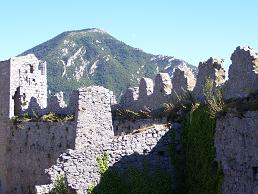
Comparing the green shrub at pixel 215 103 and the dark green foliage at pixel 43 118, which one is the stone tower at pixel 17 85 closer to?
the dark green foliage at pixel 43 118

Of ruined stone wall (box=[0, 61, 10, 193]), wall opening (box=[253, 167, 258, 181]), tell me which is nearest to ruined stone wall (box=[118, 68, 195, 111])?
wall opening (box=[253, 167, 258, 181])

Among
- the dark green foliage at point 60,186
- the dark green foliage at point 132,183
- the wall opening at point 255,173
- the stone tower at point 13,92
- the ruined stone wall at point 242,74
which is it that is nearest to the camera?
the wall opening at point 255,173

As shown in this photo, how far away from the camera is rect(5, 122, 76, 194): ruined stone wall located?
23527 millimetres

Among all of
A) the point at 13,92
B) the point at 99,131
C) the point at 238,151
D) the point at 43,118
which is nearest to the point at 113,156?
the point at 99,131

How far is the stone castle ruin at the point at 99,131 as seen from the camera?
1455cm

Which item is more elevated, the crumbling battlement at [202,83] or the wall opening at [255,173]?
the crumbling battlement at [202,83]

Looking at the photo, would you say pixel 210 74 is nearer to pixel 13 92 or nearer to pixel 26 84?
pixel 13 92

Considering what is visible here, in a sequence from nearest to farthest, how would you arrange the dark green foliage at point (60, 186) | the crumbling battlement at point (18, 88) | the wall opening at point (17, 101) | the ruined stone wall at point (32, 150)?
1. the dark green foliage at point (60, 186)
2. the ruined stone wall at point (32, 150)
3. the crumbling battlement at point (18, 88)
4. the wall opening at point (17, 101)

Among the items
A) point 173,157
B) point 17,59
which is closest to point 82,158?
point 173,157

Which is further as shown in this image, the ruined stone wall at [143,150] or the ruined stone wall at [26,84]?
the ruined stone wall at [26,84]

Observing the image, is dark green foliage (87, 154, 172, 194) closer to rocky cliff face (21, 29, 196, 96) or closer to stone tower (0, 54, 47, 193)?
stone tower (0, 54, 47, 193)

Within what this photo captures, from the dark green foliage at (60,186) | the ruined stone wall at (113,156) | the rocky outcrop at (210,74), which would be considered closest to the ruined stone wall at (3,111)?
the ruined stone wall at (113,156)

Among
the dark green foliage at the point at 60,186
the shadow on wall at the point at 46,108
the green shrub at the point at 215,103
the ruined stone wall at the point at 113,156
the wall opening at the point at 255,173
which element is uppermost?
the shadow on wall at the point at 46,108

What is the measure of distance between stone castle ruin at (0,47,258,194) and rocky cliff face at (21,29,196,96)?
3991 cm
